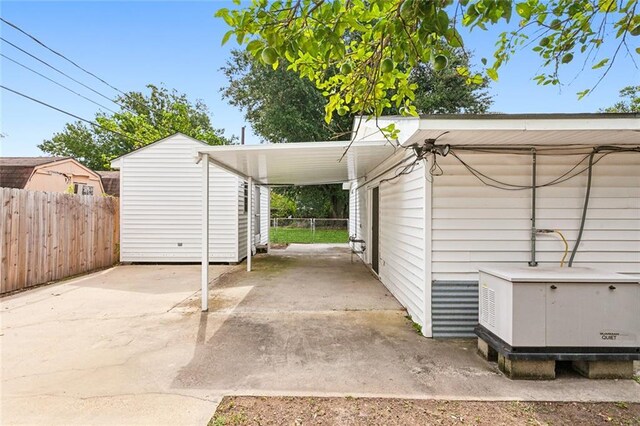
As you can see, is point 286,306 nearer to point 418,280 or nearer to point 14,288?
point 418,280

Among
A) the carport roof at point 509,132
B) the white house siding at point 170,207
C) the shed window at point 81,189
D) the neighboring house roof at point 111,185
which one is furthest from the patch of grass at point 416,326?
the neighboring house roof at point 111,185

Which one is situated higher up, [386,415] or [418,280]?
[418,280]

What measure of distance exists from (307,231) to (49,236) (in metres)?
14.3

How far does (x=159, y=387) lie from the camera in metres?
2.73

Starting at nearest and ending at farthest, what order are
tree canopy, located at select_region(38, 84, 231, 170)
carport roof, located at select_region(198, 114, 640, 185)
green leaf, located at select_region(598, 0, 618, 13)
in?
green leaf, located at select_region(598, 0, 618, 13) → carport roof, located at select_region(198, 114, 640, 185) → tree canopy, located at select_region(38, 84, 231, 170)

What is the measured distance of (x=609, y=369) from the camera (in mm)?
2955

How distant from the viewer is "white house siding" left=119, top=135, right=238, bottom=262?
8.98 metres

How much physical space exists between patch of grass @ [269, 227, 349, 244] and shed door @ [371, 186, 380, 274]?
7861mm

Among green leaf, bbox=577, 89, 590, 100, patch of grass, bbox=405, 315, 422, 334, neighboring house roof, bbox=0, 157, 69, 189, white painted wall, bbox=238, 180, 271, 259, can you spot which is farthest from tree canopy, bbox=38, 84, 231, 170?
green leaf, bbox=577, 89, 590, 100

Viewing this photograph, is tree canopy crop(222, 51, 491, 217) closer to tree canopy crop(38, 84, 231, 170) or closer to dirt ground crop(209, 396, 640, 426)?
tree canopy crop(38, 84, 231, 170)

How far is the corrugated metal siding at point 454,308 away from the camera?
3863 millimetres

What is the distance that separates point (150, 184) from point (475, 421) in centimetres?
905

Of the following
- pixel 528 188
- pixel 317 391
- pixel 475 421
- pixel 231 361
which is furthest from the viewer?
pixel 528 188

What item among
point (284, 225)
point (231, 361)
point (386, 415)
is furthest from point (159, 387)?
point (284, 225)
